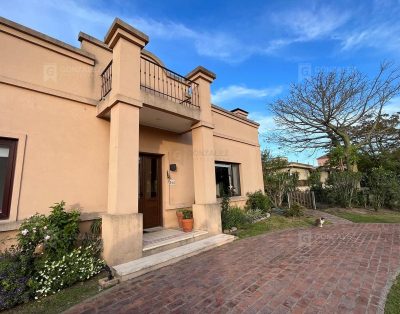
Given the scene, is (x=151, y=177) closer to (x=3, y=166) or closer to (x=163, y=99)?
(x=163, y=99)

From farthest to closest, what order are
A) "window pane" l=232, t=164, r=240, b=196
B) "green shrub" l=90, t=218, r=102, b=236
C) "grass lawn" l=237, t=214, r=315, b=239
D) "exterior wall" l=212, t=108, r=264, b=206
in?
"window pane" l=232, t=164, r=240, b=196 → "exterior wall" l=212, t=108, r=264, b=206 → "grass lawn" l=237, t=214, r=315, b=239 → "green shrub" l=90, t=218, r=102, b=236

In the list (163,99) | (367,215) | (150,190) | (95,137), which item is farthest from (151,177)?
(367,215)

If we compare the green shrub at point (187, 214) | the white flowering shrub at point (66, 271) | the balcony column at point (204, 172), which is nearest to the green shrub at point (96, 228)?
the white flowering shrub at point (66, 271)

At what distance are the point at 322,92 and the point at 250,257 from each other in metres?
14.7

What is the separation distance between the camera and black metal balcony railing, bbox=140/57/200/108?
7289 mm

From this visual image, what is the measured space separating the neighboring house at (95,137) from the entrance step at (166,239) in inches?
12.3

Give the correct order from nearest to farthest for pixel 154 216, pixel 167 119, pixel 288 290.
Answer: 1. pixel 288 290
2. pixel 167 119
3. pixel 154 216

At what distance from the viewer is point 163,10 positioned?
688cm

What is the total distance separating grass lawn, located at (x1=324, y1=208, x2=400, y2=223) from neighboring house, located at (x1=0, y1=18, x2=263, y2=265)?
6640 millimetres

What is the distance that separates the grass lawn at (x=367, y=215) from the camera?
8.63 m

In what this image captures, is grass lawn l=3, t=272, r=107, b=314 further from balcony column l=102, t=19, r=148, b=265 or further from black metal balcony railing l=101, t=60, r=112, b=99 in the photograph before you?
black metal balcony railing l=101, t=60, r=112, b=99

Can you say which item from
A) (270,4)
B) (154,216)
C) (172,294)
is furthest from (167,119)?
(270,4)

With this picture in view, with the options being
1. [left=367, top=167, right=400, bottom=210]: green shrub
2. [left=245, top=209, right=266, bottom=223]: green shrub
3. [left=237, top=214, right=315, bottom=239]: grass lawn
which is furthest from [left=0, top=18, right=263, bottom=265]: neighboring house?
[left=367, top=167, right=400, bottom=210]: green shrub

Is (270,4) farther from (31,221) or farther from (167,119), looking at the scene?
(31,221)
